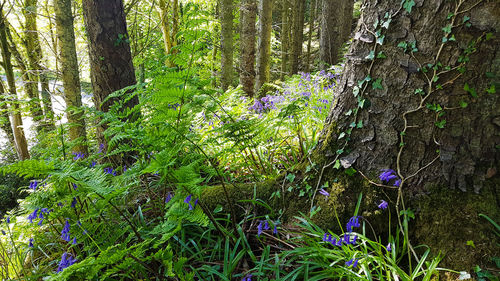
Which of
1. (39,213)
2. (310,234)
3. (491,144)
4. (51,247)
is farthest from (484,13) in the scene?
(51,247)

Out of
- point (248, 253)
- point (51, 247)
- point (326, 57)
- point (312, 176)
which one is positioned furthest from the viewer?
point (326, 57)

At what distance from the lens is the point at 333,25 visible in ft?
21.6

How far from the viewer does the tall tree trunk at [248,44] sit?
5.86m

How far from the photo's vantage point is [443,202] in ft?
5.14

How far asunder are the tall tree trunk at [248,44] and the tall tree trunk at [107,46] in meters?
3.05

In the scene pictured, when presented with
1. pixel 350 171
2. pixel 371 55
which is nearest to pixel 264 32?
pixel 371 55

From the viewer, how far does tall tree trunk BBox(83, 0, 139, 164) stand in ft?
10.5

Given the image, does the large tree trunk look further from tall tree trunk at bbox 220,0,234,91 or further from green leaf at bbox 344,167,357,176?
tall tree trunk at bbox 220,0,234,91

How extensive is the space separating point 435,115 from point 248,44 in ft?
16.9

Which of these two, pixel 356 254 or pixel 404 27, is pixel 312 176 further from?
pixel 404 27

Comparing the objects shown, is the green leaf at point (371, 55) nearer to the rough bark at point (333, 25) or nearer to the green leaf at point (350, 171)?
the green leaf at point (350, 171)

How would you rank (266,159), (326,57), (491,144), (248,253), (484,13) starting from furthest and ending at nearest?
1. (326,57)
2. (266,159)
3. (248,253)
4. (491,144)
5. (484,13)

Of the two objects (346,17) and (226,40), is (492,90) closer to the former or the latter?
(226,40)

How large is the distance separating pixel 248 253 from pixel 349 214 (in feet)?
2.21
